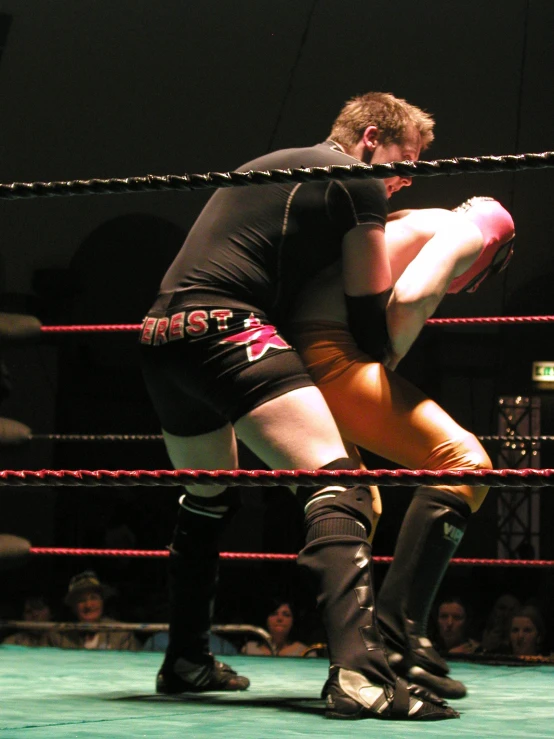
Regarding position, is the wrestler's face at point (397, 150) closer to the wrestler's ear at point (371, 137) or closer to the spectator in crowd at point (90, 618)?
the wrestler's ear at point (371, 137)

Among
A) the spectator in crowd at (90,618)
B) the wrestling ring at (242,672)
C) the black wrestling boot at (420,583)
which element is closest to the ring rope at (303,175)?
the wrestling ring at (242,672)

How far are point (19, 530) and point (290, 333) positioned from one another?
9.15 ft

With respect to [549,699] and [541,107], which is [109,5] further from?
[549,699]

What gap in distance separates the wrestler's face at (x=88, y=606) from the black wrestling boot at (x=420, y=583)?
1721mm

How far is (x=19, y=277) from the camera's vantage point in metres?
3.96

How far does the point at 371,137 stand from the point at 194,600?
65 centimetres

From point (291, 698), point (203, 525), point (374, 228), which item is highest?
point (374, 228)

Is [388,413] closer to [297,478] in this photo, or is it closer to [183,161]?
[297,478]

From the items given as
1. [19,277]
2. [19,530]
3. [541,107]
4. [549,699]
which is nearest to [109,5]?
[19,277]

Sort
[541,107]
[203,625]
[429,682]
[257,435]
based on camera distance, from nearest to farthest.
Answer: [257,435] → [429,682] → [203,625] → [541,107]

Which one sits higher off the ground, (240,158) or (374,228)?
(240,158)

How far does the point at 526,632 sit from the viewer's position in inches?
108

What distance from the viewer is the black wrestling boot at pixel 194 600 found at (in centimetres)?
138

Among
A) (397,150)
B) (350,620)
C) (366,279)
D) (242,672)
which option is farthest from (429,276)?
(242,672)
